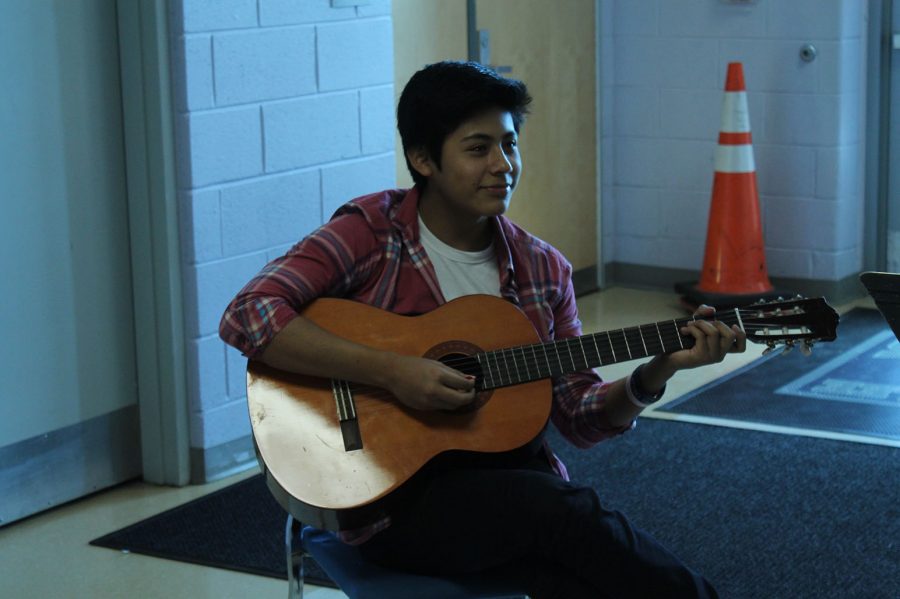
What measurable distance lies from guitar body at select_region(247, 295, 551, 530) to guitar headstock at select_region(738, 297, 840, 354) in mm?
313

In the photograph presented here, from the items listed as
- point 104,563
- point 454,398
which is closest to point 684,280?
point 104,563

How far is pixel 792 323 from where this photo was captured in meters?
1.95

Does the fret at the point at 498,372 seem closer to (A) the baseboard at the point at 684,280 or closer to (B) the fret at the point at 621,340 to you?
(B) the fret at the point at 621,340

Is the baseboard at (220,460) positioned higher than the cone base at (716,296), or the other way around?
the cone base at (716,296)

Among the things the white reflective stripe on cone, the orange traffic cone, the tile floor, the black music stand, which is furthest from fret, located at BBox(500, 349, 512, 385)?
the white reflective stripe on cone

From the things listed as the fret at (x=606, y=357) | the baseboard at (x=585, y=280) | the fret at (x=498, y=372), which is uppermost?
the fret at (x=606, y=357)

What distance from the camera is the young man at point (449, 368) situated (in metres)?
1.90

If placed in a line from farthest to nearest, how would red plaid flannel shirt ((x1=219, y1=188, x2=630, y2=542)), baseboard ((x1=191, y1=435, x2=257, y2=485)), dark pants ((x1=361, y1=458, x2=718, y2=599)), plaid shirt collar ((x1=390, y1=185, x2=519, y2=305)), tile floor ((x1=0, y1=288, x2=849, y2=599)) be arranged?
baseboard ((x1=191, y1=435, x2=257, y2=485)) → tile floor ((x1=0, y1=288, x2=849, y2=599)) → plaid shirt collar ((x1=390, y1=185, x2=519, y2=305)) → red plaid flannel shirt ((x1=219, y1=188, x2=630, y2=542)) → dark pants ((x1=361, y1=458, x2=718, y2=599))

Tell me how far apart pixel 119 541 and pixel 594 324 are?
2.33 metres

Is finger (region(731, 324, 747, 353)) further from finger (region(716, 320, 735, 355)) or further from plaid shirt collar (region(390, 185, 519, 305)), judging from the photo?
plaid shirt collar (region(390, 185, 519, 305))

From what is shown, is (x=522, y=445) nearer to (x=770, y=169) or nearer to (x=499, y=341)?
(x=499, y=341)

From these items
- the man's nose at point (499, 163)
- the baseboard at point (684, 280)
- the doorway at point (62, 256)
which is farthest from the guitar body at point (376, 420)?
the baseboard at point (684, 280)

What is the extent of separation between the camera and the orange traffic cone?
5125 mm

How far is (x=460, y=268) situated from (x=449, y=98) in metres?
0.27
